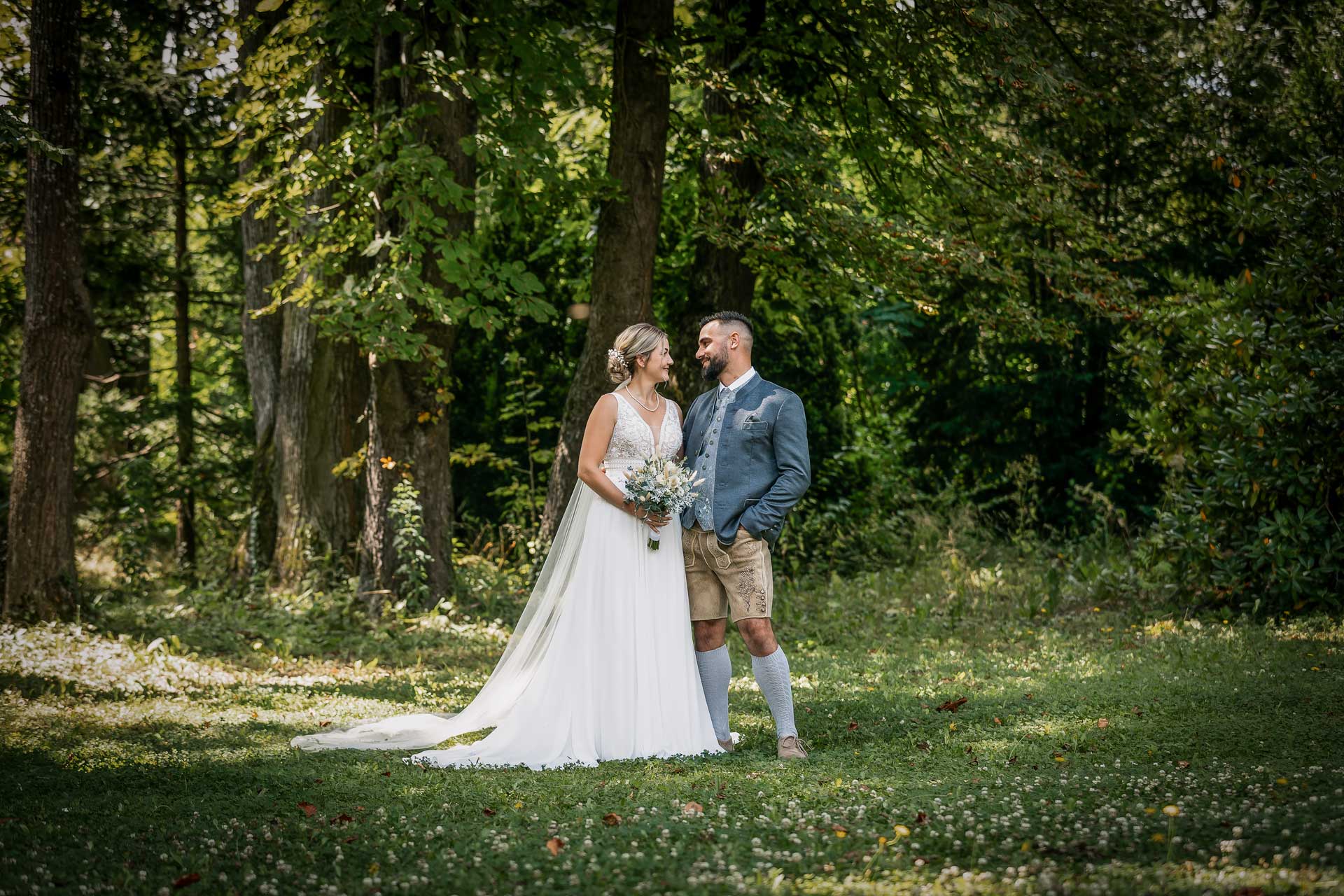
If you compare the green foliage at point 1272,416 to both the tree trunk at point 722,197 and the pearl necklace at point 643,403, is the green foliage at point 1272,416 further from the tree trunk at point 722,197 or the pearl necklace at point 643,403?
the pearl necklace at point 643,403

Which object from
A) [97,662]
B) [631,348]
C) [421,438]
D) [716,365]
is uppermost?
[631,348]

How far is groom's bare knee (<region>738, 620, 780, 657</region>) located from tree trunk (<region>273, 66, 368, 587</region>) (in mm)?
6351

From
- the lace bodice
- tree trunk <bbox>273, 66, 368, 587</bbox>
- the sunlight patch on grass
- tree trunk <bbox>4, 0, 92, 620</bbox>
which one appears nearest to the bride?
the lace bodice

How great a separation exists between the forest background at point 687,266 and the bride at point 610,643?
2.89 m

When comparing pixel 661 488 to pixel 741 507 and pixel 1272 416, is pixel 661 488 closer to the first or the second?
pixel 741 507

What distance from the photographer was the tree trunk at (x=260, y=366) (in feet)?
37.2

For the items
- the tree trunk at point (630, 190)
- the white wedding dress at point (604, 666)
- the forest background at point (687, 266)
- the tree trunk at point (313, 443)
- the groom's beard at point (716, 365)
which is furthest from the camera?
the tree trunk at point (313, 443)

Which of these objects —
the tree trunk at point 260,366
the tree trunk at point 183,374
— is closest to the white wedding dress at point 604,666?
the tree trunk at point 260,366

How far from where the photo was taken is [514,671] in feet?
19.9

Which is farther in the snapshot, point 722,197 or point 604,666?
point 722,197

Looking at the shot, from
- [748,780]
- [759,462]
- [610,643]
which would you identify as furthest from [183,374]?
[748,780]

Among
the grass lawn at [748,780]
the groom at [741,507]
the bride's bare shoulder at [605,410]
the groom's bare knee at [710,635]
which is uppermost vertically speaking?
the bride's bare shoulder at [605,410]

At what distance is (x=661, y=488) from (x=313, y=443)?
6.45 metres

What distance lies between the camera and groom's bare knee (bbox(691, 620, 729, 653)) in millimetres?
5918
